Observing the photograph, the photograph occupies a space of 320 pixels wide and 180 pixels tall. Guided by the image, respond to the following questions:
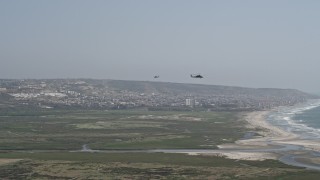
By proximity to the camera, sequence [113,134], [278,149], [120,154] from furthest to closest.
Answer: [113,134], [278,149], [120,154]

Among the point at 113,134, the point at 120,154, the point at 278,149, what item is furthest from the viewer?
the point at 113,134

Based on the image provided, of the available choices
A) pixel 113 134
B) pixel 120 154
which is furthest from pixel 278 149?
pixel 113 134

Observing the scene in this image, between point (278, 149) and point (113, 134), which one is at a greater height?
point (278, 149)

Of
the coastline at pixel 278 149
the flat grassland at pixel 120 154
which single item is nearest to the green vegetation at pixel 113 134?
the flat grassland at pixel 120 154

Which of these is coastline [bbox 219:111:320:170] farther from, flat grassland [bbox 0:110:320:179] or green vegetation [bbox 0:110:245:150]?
green vegetation [bbox 0:110:245:150]

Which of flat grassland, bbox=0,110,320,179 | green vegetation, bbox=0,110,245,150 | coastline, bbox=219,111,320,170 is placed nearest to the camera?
flat grassland, bbox=0,110,320,179

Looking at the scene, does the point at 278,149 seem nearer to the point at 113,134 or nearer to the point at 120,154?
the point at 120,154

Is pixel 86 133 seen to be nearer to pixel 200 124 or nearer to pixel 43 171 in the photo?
pixel 200 124

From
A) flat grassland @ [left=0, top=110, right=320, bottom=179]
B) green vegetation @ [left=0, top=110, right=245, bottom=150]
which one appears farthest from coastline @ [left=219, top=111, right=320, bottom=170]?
green vegetation @ [left=0, top=110, right=245, bottom=150]
